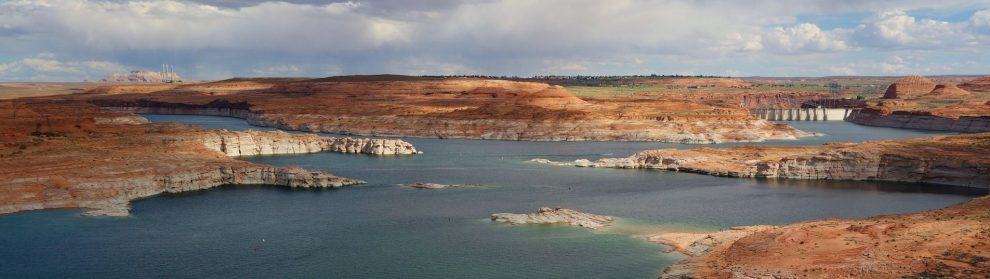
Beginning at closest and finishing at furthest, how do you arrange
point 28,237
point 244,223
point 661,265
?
point 661,265, point 28,237, point 244,223

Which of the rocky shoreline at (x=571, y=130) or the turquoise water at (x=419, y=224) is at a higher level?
the rocky shoreline at (x=571, y=130)

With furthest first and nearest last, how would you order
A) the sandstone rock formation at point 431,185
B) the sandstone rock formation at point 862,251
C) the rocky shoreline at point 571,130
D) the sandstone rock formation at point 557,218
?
the rocky shoreline at point 571,130, the sandstone rock formation at point 431,185, the sandstone rock formation at point 557,218, the sandstone rock formation at point 862,251

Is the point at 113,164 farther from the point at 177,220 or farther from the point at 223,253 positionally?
the point at 223,253

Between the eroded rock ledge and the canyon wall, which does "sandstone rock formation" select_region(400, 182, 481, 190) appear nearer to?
the eroded rock ledge

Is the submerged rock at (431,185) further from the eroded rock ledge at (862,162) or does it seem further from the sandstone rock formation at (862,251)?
the sandstone rock formation at (862,251)

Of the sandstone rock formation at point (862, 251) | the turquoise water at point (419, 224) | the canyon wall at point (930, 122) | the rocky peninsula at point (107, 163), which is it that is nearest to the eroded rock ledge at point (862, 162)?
the turquoise water at point (419, 224)

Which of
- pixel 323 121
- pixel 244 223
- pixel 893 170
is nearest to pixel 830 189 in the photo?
pixel 893 170

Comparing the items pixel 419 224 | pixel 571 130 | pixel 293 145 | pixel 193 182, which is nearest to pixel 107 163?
pixel 193 182
